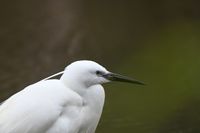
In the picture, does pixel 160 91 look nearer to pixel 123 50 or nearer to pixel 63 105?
pixel 123 50

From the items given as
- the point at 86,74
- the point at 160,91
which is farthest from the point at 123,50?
the point at 86,74

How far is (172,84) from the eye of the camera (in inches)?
102

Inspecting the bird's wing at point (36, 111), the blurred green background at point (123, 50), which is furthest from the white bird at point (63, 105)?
the blurred green background at point (123, 50)

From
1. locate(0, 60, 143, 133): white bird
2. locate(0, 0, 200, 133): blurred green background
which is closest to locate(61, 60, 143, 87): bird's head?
locate(0, 60, 143, 133): white bird

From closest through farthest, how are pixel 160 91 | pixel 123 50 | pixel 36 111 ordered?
pixel 36 111 < pixel 160 91 < pixel 123 50

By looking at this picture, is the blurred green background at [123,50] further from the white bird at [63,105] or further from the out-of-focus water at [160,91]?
the white bird at [63,105]

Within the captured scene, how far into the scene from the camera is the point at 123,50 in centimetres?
311

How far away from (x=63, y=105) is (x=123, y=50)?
1.65 m

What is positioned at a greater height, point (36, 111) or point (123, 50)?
point (36, 111)

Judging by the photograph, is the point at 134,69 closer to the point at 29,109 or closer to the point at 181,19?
the point at 181,19

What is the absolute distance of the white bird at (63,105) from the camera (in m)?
1.46

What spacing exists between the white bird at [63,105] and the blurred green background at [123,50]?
64 cm

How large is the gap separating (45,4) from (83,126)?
2.61 m

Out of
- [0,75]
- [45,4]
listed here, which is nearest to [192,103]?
[0,75]
